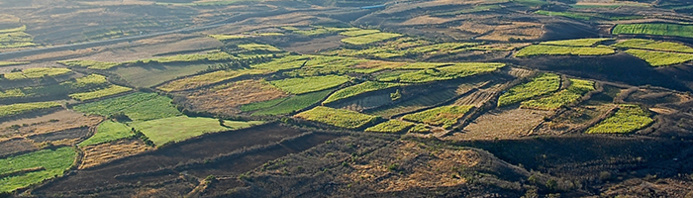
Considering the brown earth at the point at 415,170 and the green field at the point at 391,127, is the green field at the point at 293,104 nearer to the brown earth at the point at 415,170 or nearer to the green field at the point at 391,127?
the green field at the point at 391,127

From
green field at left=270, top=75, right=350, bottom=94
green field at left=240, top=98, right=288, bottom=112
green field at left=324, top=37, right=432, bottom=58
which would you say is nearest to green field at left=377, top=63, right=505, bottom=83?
green field at left=270, top=75, right=350, bottom=94

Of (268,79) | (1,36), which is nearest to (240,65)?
(268,79)

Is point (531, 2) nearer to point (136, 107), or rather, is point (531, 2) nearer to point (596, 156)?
point (596, 156)

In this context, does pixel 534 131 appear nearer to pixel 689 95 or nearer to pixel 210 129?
pixel 689 95

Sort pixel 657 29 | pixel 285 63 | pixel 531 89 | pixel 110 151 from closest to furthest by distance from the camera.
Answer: pixel 110 151, pixel 531 89, pixel 285 63, pixel 657 29

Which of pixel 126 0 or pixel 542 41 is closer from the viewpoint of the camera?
pixel 542 41

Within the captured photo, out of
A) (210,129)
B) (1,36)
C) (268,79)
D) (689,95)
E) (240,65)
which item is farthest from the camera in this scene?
(1,36)

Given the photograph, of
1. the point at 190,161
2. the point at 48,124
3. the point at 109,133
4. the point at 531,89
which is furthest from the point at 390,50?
the point at 190,161
